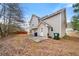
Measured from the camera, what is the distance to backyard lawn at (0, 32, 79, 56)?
1.92 meters

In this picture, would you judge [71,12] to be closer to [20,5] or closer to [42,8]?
[42,8]

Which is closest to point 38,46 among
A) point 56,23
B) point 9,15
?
point 56,23

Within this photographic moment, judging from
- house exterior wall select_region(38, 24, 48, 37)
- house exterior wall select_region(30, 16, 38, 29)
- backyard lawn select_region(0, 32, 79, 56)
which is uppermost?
house exterior wall select_region(30, 16, 38, 29)

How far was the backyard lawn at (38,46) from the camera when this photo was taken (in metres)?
1.92

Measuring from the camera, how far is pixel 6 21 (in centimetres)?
195

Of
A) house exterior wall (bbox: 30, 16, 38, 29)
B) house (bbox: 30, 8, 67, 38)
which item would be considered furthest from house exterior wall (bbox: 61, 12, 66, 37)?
house exterior wall (bbox: 30, 16, 38, 29)

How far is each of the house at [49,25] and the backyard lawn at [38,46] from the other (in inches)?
3.5

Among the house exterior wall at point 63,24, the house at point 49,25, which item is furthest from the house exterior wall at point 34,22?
the house exterior wall at point 63,24

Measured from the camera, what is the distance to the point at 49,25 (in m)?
1.97

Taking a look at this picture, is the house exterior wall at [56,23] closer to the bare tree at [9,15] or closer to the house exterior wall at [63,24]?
the house exterior wall at [63,24]

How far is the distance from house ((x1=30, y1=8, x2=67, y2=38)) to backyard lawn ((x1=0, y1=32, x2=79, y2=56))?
0.29 ft

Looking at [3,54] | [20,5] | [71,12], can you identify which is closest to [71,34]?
[71,12]

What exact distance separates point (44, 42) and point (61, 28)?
250mm

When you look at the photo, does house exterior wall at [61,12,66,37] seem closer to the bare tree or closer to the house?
the house
